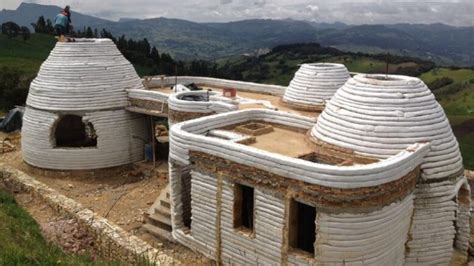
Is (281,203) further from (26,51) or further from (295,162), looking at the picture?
(26,51)

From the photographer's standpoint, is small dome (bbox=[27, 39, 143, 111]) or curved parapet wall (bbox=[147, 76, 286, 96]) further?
curved parapet wall (bbox=[147, 76, 286, 96])

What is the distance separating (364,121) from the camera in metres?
12.6

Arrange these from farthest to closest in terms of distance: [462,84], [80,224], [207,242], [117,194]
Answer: [462,84], [117,194], [80,224], [207,242]

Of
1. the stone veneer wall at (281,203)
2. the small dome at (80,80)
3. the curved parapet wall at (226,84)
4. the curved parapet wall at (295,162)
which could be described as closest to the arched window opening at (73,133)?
the small dome at (80,80)


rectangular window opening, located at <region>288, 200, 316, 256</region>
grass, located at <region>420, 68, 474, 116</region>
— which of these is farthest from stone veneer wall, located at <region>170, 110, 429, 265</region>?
grass, located at <region>420, 68, 474, 116</region>

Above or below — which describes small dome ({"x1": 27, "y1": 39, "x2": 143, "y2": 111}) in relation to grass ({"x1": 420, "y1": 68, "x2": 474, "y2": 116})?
above

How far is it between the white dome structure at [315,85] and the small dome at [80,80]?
8.09 metres

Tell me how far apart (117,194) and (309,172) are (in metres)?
11.3

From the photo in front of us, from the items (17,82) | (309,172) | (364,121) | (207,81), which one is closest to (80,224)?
(309,172)

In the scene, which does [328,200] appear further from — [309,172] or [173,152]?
[173,152]

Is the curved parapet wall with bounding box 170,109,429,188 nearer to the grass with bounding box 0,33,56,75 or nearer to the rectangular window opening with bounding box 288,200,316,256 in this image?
the rectangular window opening with bounding box 288,200,316,256

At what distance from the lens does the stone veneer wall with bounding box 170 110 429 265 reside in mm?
10602

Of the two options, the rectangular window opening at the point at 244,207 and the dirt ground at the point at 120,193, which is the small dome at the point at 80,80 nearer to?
the dirt ground at the point at 120,193

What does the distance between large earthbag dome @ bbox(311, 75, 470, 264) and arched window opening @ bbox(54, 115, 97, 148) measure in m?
16.3
